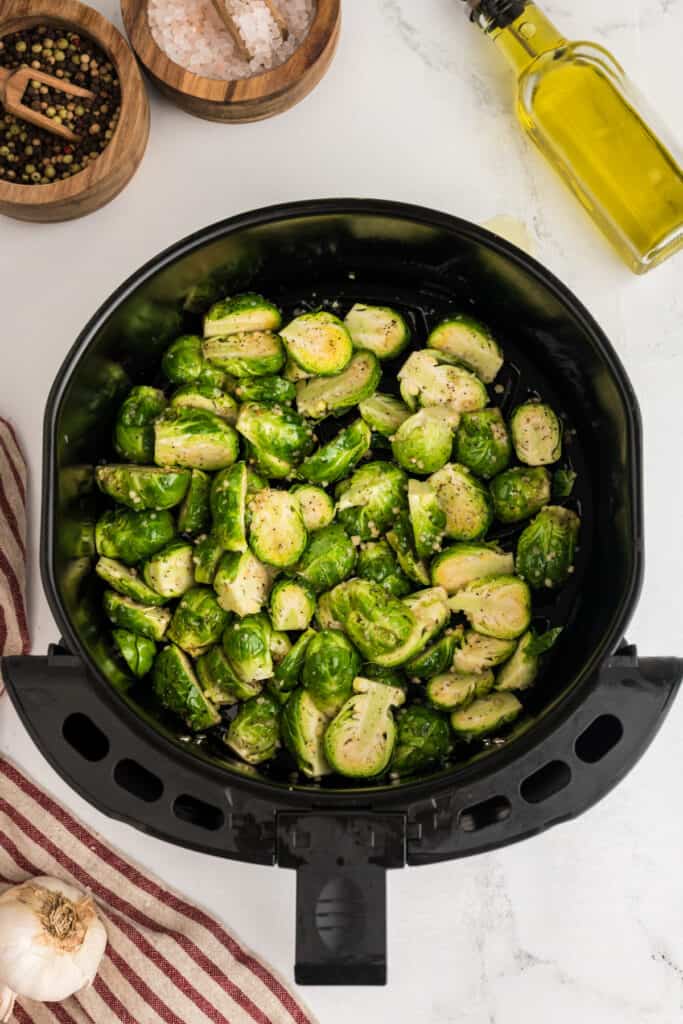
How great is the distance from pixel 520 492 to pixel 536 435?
13cm

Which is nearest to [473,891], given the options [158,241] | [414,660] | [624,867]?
[624,867]

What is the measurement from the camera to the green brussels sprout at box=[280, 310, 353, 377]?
7.61 feet

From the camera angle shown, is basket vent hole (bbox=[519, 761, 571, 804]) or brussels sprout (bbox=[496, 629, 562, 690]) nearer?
basket vent hole (bbox=[519, 761, 571, 804])

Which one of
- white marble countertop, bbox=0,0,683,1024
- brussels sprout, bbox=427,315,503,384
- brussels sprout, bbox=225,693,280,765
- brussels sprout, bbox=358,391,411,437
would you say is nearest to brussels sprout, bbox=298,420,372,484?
brussels sprout, bbox=358,391,411,437

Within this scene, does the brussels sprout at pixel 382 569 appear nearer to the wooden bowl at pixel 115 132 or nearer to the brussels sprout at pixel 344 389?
the brussels sprout at pixel 344 389

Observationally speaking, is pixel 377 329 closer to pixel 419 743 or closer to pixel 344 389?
pixel 344 389

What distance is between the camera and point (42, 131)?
2447mm

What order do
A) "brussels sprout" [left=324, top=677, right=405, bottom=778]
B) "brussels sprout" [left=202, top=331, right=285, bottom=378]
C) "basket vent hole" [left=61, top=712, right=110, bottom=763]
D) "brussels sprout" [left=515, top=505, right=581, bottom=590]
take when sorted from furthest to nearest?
1. "brussels sprout" [left=202, top=331, right=285, bottom=378]
2. "brussels sprout" [left=515, top=505, right=581, bottom=590]
3. "brussels sprout" [left=324, top=677, right=405, bottom=778]
4. "basket vent hole" [left=61, top=712, right=110, bottom=763]

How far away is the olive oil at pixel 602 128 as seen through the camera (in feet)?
7.90

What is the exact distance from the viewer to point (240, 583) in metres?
2.26

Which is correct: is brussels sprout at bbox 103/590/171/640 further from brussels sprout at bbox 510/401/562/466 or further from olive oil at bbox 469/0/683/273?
olive oil at bbox 469/0/683/273

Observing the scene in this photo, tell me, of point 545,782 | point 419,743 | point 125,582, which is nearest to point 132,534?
point 125,582

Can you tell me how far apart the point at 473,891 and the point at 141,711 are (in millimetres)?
857

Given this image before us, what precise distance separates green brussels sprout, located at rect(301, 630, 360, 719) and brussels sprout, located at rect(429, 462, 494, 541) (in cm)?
34
